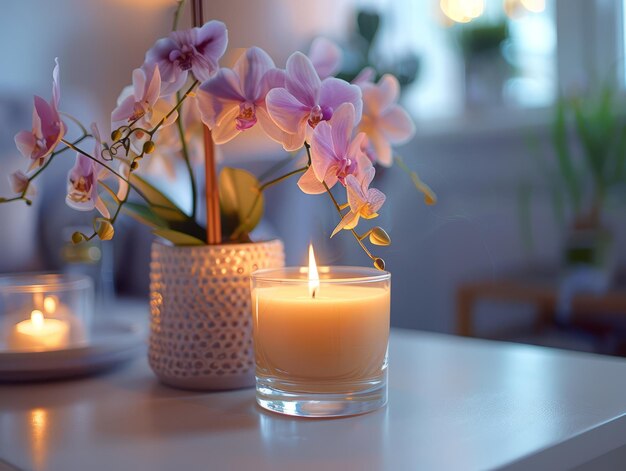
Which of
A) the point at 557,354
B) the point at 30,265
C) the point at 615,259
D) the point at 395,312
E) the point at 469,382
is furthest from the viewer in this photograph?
the point at 395,312

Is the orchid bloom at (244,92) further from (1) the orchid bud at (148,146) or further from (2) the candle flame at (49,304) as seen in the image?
(2) the candle flame at (49,304)

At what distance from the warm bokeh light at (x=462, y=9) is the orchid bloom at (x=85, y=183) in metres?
2.52

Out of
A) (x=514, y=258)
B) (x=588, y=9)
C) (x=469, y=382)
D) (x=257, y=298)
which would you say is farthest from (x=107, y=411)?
(x=588, y=9)

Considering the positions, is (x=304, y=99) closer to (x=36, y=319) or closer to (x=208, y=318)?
(x=208, y=318)

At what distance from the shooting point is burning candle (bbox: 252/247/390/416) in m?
0.57

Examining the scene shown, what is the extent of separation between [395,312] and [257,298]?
8.25 ft

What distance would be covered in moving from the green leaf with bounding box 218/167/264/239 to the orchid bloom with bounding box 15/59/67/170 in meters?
0.16

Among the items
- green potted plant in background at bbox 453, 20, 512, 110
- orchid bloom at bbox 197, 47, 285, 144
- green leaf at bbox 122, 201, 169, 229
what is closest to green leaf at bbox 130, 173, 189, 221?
green leaf at bbox 122, 201, 169, 229

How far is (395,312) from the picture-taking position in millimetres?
3074

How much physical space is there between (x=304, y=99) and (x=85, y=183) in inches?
7.1

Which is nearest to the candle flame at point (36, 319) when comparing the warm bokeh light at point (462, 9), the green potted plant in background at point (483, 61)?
the green potted plant in background at point (483, 61)

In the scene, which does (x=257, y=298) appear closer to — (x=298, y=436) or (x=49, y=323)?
(x=298, y=436)

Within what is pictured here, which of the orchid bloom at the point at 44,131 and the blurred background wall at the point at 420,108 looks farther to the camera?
the blurred background wall at the point at 420,108

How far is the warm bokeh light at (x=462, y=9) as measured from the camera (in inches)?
113
